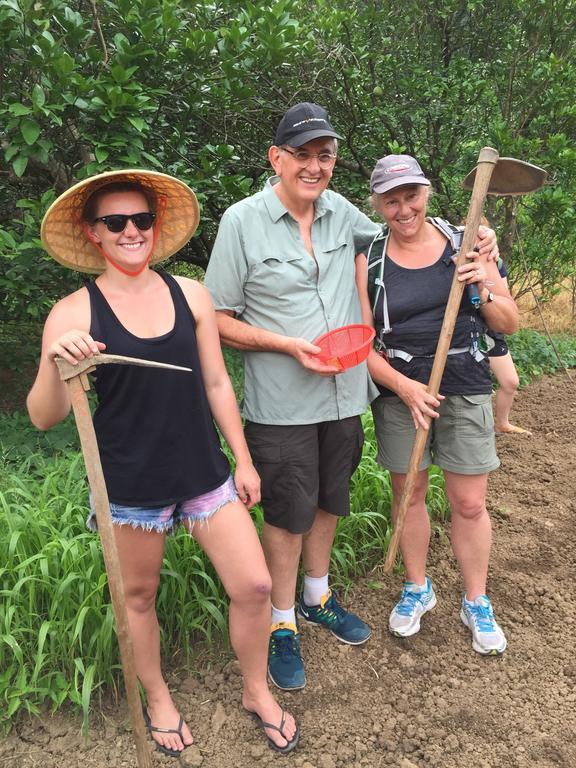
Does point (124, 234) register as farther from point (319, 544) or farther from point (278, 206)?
point (319, 544)

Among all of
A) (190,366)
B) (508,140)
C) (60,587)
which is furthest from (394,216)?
(508,140)

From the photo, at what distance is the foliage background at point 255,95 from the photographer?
280 centimetres

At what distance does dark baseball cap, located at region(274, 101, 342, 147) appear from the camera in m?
1.95

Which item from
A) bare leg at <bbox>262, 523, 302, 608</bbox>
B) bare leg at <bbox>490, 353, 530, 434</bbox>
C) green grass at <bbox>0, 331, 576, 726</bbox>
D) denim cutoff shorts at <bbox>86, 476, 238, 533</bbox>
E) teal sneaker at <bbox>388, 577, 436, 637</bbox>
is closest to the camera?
denim cutoff shorts at <bbox>86, 476, 238, 533</bbox>

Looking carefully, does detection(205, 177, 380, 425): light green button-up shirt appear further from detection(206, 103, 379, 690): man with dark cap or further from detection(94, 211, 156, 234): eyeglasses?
detection(94, 211, 156, 234): eyeglasses

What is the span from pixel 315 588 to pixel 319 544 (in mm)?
217

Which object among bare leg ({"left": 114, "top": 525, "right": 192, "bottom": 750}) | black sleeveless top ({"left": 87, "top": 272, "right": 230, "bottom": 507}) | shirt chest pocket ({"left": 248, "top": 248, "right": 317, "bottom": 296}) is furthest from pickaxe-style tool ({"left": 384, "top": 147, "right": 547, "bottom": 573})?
bare leg ({"left": 114, "top": 525, "right": 192, "bottom": 750})

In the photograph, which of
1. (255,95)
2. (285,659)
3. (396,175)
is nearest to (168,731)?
(285,659)

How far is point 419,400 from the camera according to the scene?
2160mm

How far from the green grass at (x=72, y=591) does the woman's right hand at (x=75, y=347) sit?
3.79 feet

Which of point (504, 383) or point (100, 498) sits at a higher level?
point (100, 498)

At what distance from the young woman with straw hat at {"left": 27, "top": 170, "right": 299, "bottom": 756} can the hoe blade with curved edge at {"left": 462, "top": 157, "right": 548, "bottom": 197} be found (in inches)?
47.5

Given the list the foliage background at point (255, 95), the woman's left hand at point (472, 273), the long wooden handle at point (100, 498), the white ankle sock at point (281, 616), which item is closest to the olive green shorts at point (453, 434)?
the woman's left hand at point (472, 273)

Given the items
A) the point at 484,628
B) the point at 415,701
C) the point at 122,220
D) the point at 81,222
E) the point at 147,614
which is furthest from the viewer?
the point at 484,628
